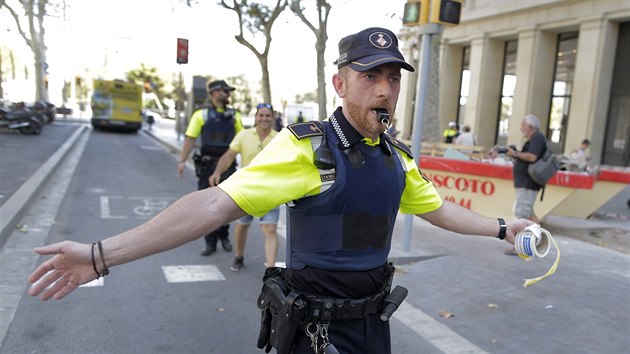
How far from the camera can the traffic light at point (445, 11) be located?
5684mm

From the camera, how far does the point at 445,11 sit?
5715mm

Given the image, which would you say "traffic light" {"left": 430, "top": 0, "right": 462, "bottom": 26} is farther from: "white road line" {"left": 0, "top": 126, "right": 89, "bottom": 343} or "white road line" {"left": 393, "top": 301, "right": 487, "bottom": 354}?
"white road line" {"left": 0, "top": 126, "right": 89, "bottom": 343}

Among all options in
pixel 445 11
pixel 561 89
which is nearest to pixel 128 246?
pixel 445 11

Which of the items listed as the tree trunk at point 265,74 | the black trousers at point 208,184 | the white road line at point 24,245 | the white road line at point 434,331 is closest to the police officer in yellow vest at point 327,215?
the white road line at point 434,331

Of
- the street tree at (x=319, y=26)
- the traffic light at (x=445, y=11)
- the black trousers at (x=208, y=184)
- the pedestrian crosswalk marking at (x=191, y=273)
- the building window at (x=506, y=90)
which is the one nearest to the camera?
the pedestrian crosswalk marking at (x=191, y=273)

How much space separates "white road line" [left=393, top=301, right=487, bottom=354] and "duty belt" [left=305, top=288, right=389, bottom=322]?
2.21m

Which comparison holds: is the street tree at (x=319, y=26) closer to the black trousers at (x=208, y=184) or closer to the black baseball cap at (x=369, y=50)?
the black trousers at (x=208, y=184)

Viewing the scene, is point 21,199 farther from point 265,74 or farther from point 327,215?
point 265,74

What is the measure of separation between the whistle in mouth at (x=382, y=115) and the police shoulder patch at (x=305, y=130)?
220mm

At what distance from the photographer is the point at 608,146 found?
57.1ft

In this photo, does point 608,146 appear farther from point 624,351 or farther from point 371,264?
point 371,264

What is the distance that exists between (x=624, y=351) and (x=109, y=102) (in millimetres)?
28669

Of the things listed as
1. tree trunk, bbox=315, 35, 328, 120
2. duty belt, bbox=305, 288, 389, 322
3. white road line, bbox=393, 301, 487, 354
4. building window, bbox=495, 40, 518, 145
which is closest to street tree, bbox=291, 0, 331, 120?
tree trunk, bbox=315, 35, 328, 120

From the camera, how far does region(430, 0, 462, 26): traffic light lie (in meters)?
5.68
